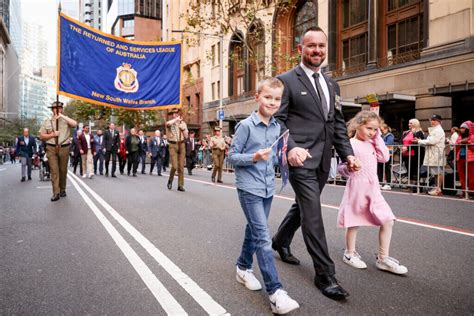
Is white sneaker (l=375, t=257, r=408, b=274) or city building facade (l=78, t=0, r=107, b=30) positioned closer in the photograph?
white sneaker (l=375, t=257, r=408, b=274)

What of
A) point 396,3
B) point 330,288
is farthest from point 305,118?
point 396,3

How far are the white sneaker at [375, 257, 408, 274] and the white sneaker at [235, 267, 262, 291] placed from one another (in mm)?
1264

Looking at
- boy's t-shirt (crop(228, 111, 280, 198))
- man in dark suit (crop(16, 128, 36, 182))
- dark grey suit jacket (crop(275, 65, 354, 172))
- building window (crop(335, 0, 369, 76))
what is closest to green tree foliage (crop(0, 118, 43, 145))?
man in dark suit (crop(16, 128, 36, 182))

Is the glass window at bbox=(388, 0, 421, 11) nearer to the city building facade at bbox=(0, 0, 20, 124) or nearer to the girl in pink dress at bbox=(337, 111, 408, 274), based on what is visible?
the girl in pink dress at bbox=(337, 111, 408, 274)

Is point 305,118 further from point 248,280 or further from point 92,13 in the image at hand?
point 92,13

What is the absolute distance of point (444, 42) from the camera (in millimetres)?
18156

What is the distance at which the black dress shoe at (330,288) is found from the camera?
3361mm

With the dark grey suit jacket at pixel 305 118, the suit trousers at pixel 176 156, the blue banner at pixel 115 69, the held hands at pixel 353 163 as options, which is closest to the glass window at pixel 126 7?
the blue banner at pixel 115 69

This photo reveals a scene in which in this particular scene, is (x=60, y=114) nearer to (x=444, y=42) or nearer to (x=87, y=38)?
(x=87, y=38)

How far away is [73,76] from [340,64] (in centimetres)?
1844

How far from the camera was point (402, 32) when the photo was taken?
69.5 ft

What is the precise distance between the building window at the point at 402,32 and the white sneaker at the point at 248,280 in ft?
61.2

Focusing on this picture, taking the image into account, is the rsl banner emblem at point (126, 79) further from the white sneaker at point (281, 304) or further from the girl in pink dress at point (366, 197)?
the white sneaker at point (281, 304)

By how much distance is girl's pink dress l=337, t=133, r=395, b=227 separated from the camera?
4.21 m
